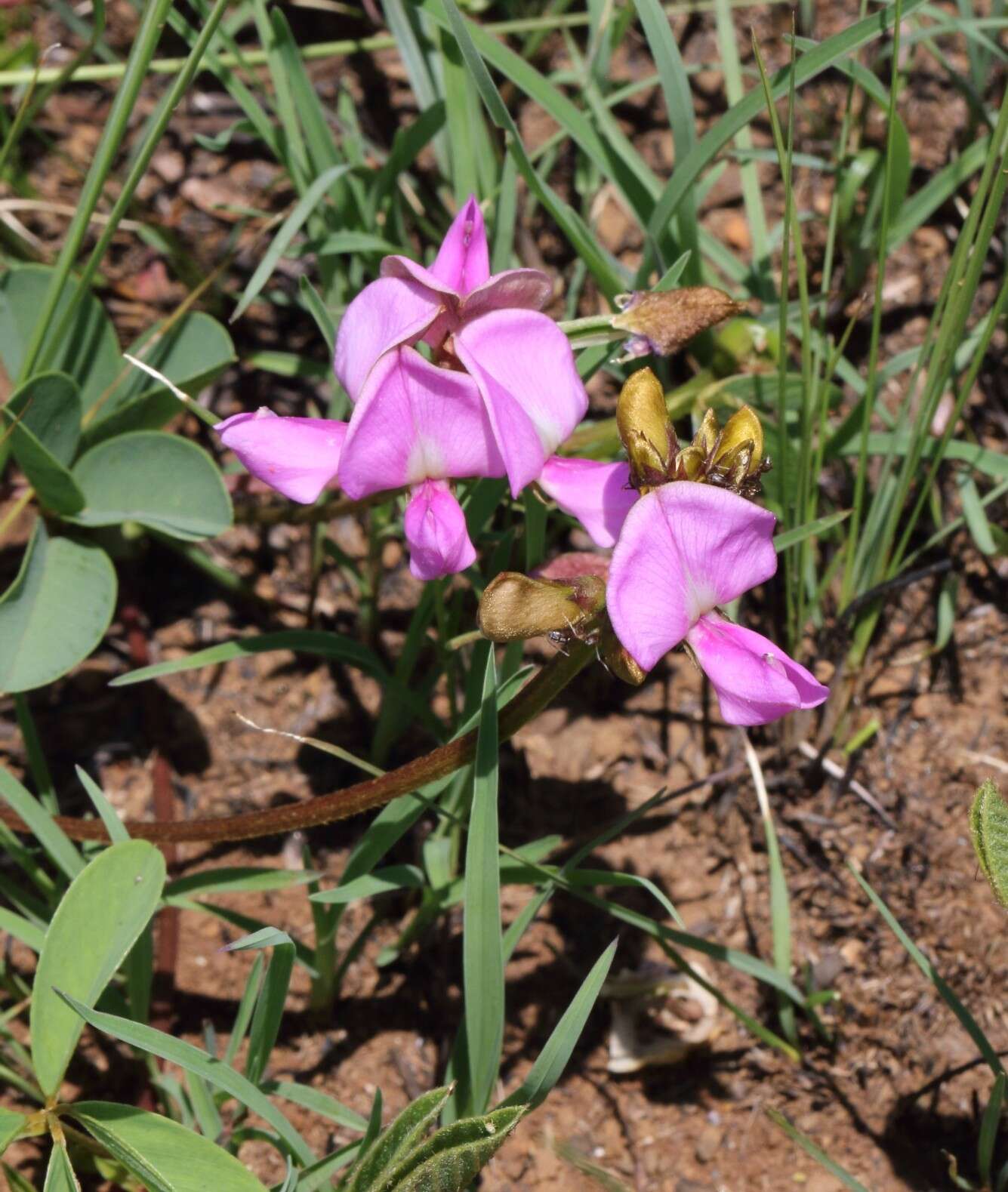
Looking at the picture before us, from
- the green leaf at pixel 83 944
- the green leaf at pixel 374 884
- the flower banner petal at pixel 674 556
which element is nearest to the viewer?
the flower banner petal at pixel 674 556

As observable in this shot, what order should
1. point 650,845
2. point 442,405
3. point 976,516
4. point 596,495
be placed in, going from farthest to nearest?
point 650,845
point 976,516
point 596,495
point 442,405

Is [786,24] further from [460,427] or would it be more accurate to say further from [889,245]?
[460,427]

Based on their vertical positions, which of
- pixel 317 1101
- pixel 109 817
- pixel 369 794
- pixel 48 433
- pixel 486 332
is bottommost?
pixel 317 1101

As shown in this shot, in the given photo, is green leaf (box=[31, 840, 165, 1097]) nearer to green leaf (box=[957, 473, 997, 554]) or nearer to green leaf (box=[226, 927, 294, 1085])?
green leaf (box=[226, 927, 294, 1085])

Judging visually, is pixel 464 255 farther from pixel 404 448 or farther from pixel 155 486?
pixel 155 486

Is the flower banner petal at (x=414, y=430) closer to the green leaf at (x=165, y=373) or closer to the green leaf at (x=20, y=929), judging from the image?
the green leaf at (x=165, y=373)

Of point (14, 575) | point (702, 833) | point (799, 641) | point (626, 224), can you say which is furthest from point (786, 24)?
point (14, 575)

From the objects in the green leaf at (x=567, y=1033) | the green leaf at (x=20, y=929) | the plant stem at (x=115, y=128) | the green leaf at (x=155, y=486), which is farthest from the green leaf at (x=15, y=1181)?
the plant stem at (x=115, y=128)

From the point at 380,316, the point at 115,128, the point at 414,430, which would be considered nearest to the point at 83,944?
the point at 414,430
